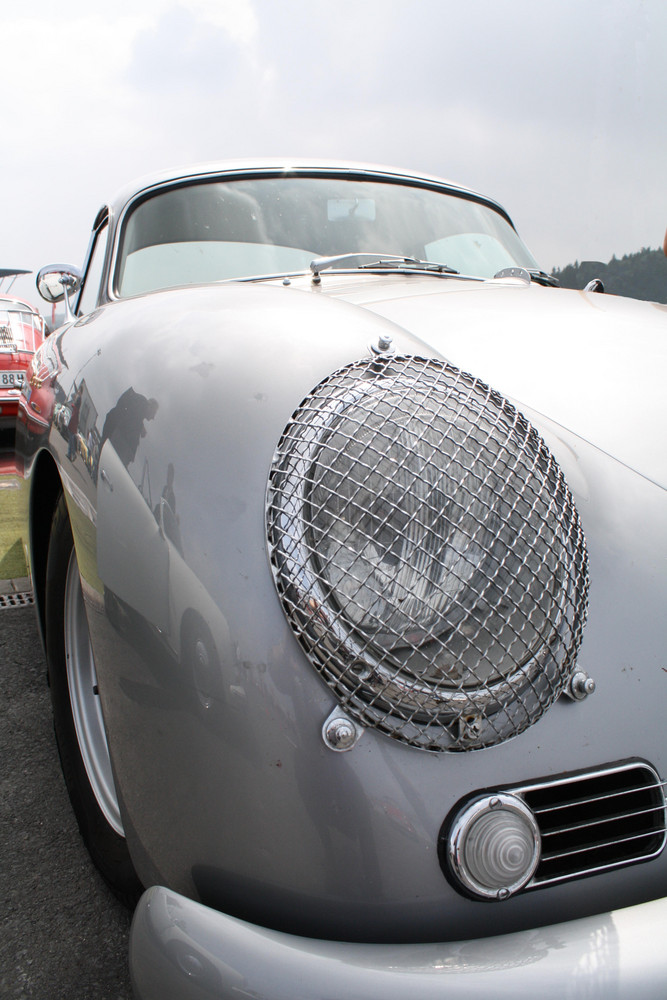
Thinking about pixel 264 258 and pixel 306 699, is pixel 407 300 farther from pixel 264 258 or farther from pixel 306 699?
pixel 306 699

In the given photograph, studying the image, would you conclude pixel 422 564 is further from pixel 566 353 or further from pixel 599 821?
pixel 566 353

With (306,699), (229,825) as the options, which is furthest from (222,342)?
Result: (229,825)

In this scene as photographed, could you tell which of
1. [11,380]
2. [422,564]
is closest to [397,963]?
[422,564]

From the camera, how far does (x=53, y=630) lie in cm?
148

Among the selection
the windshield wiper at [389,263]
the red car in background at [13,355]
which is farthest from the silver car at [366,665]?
the red car in background at [13,355]

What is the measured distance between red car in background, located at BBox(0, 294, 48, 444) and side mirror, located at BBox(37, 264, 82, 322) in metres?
3.11

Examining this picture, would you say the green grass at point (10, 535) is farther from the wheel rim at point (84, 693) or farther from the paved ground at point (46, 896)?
the wheel rim at point (84, 693)

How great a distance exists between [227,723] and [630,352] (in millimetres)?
994

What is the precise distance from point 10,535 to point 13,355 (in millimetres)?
2685

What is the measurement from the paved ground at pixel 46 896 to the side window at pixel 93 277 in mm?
1324

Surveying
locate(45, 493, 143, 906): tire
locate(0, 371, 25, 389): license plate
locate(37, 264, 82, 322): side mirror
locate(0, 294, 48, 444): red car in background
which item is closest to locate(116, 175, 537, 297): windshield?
locate(37, 264, 82, 322): side mirror

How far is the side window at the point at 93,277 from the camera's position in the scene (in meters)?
2.33

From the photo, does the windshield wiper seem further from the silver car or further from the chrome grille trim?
the chrome grille trim

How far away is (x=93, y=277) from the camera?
2.54 metres
